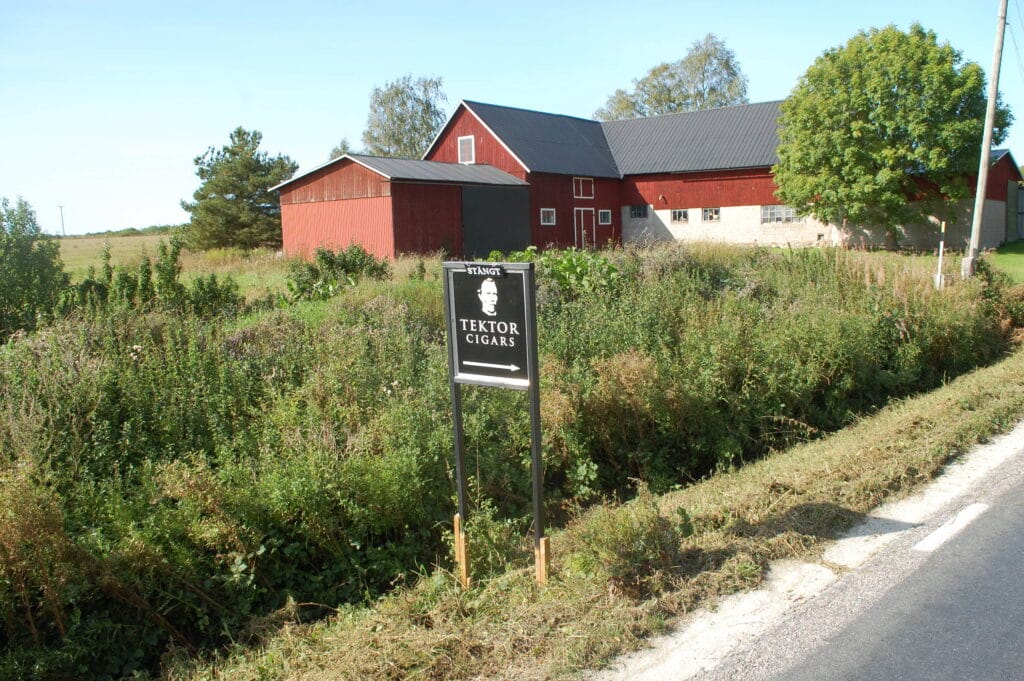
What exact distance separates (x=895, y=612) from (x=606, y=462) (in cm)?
367

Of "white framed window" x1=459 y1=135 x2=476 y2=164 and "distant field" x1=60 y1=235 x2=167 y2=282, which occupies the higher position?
"white framed window" x1=459 y1=135 x2=476 y2=164

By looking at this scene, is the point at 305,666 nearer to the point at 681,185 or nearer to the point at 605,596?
the point at 605,596

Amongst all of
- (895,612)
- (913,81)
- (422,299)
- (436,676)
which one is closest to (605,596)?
(436,676)

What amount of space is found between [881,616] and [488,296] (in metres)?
2.88

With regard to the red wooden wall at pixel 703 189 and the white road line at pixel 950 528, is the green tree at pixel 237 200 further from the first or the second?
the white road line at pixel 950 528

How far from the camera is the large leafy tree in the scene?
62.7 m

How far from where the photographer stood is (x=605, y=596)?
4559mm

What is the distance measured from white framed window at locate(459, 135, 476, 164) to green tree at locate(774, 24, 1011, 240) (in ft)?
47.3

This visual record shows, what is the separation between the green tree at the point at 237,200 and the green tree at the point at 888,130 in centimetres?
2765

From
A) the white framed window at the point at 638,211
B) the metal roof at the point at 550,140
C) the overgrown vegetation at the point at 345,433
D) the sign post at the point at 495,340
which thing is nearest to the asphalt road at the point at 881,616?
the overgrown vegetation at the point at 345,433

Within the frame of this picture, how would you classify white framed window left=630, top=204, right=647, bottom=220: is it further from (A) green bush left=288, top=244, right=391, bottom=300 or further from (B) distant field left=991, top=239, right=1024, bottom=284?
(A) green bush left=288, top=244, right=391, bottom=300

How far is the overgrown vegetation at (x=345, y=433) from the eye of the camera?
499 centimetres

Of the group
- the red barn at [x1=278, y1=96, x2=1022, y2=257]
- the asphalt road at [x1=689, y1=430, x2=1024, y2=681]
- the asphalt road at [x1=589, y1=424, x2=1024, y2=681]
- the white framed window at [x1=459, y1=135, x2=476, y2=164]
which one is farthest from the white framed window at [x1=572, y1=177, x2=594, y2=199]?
the asphalt road at [x1=689, y1=430, x2=1024, y2=681]

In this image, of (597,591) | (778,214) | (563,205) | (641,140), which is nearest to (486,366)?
(597,591)
